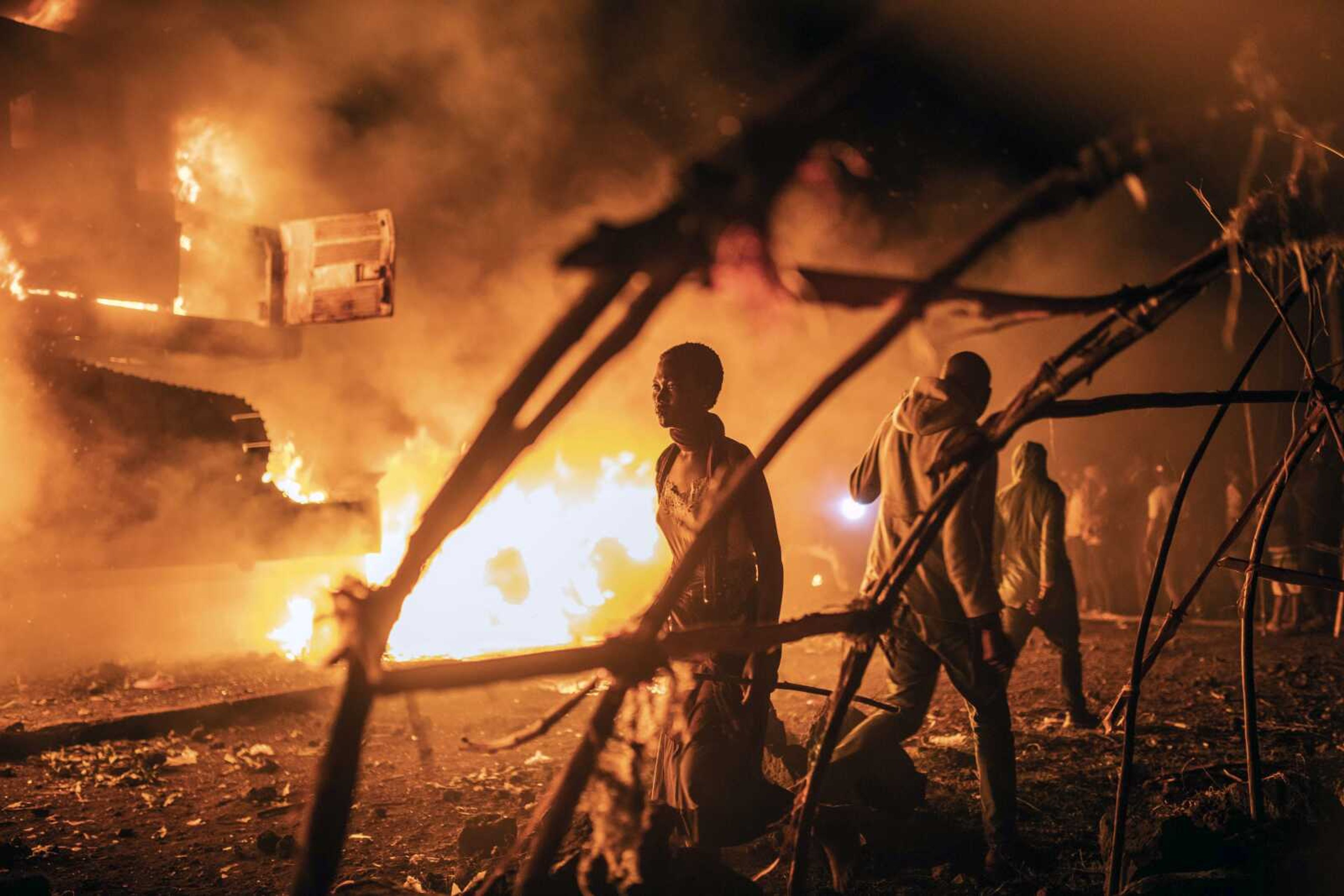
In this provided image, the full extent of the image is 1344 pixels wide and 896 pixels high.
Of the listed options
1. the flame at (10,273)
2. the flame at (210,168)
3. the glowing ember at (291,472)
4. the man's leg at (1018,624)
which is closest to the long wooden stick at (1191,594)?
the man's leg at (1018,624)

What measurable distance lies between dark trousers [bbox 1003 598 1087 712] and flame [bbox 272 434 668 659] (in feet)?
17.5

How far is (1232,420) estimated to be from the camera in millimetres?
12648

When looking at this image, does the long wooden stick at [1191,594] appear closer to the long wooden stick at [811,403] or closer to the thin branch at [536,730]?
the long wooden stick at [811,403]

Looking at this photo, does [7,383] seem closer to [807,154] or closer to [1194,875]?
[807,154]

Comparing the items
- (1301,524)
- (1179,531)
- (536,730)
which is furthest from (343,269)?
(1301,524)

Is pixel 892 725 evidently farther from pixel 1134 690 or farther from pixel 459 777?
pixel 459 777

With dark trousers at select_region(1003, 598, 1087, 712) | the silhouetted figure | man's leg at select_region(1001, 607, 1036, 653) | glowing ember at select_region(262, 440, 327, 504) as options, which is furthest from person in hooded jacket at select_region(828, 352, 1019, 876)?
glowing ember at select_region(262, 440, 327, 504)

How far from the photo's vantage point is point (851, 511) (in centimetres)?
1750

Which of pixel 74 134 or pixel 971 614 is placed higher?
pixel 74 134

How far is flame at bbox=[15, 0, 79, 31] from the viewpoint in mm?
11219

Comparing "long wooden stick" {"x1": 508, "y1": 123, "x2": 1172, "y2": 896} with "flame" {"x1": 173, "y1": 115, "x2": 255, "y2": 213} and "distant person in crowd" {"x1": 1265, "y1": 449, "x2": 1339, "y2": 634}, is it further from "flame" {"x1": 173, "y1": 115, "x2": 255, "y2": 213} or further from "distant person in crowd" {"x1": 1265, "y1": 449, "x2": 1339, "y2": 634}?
"flame" {"x1": 173, "y1": 115, "x2": 255, "y2": 213}

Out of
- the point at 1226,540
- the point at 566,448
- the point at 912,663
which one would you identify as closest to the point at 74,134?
the point at 566,448

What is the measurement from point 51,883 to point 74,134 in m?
10.9

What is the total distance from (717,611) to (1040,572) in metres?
4.39
